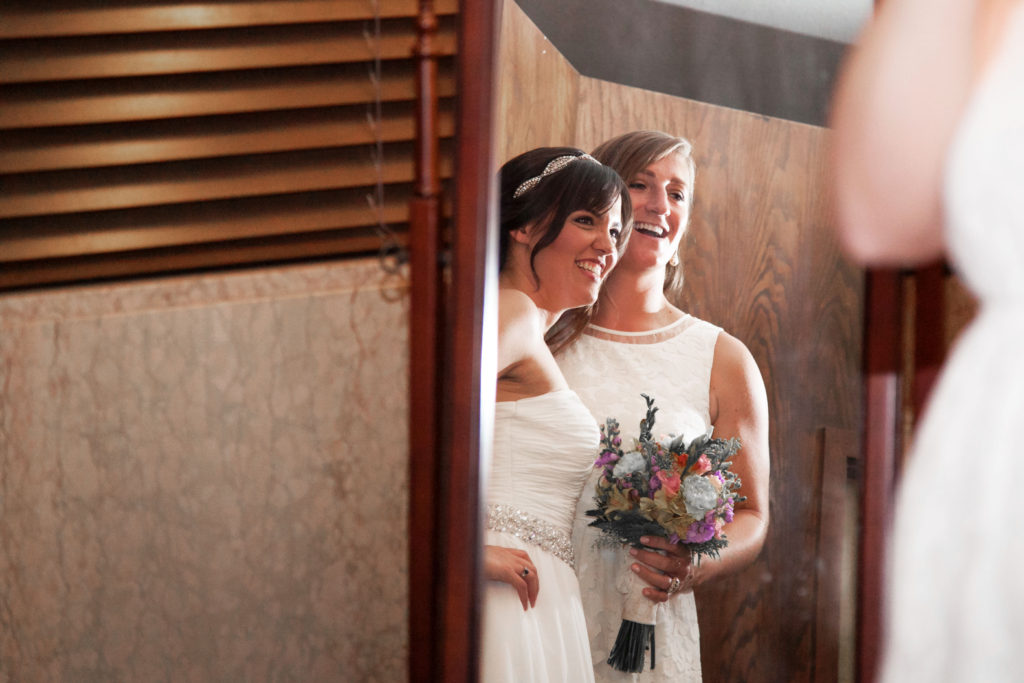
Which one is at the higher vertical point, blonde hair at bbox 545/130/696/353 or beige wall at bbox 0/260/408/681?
blonde hair at bbox 545/130/696/353

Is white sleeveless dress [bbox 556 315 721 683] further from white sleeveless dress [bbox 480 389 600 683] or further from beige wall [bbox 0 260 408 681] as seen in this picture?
beige wall [bbox 0 260 408 681]

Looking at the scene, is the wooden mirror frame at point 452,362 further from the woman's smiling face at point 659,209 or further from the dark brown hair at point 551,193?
the woman's smiling face at point 659,209

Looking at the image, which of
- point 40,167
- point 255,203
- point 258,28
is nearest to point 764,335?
point 255,203

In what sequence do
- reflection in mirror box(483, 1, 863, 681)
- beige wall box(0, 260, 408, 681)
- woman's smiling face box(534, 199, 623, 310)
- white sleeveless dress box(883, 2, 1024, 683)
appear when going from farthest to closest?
beige wall box(0, 260, 408, 681), woman's smiling face box(534, 199, 623, 310), reflection in mirror box(483, 1, 863, 681), white sleeveless dress box(883, 2, 1024, 683)

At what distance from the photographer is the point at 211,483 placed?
1830 millimetres

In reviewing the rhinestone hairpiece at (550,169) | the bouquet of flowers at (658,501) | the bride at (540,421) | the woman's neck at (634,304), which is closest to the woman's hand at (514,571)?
the bride at (540,421)

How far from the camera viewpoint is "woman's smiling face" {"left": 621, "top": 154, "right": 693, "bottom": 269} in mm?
1360

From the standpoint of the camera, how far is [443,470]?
1.46 m

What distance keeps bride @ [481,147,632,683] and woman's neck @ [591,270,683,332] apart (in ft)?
0.08

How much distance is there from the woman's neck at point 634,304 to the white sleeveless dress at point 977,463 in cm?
A: 48

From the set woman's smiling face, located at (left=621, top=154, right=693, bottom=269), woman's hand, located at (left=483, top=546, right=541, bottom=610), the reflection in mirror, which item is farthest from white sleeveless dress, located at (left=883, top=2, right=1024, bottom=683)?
woman's hand, located at (left=483, top=546, right=541, bottom=610)

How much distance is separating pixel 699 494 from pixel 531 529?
10.3 inches

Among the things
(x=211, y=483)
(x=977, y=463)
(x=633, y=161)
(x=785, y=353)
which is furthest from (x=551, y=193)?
(x=211, y=483)

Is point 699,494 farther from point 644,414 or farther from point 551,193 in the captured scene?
point 551,193
